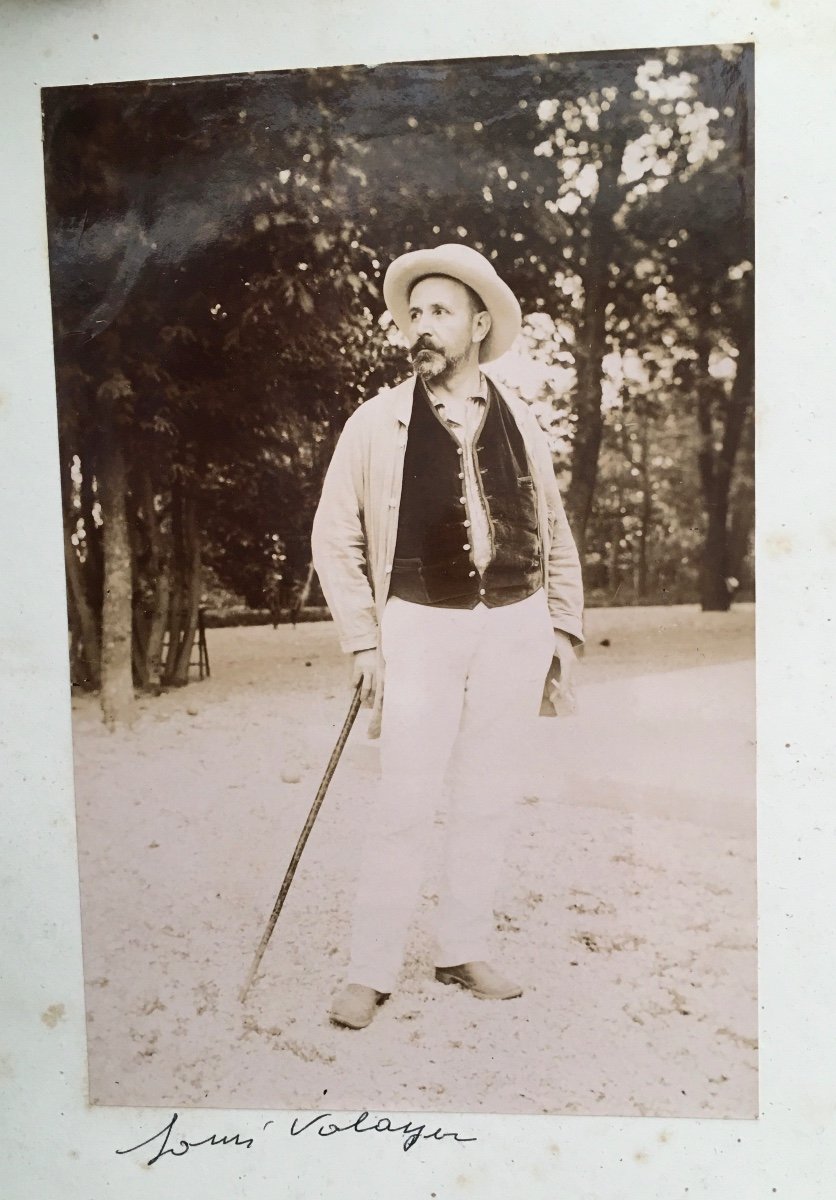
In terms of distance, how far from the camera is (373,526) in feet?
6.43

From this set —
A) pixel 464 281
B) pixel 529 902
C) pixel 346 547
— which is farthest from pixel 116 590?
pixel 529 902

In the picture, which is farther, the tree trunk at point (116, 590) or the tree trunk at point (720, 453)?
the tree trunk at point (116, 590)

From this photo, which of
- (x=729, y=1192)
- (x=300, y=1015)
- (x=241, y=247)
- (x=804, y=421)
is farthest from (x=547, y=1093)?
(x=241, y=247)

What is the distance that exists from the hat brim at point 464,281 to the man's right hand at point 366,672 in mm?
753

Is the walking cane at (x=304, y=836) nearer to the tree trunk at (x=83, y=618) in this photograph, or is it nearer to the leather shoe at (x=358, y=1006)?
the leather shoe at (x=358, y=1006)

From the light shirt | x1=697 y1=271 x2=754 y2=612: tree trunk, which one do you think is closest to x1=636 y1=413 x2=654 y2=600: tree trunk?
x1=697 y1=271 x2=754 y2=612: tree trunk

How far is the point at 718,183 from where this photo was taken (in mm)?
1899

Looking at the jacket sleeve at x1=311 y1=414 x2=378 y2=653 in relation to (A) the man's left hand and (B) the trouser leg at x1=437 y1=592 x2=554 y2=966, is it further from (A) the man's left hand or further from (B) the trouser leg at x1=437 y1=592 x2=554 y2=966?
(A) the man's left hand

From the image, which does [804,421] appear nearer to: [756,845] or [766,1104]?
[756,845]

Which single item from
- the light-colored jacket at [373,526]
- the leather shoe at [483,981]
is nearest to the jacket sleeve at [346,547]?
the light-colored jacket at [373,526]

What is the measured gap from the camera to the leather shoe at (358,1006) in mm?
1942
